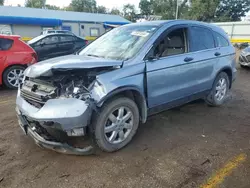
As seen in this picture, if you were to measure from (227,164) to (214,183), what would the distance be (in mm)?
501

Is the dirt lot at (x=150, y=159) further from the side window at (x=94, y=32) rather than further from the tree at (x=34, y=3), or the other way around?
the tree at (x=34, y=3)

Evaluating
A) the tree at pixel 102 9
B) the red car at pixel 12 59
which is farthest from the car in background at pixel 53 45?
the tree at pixel 102 9

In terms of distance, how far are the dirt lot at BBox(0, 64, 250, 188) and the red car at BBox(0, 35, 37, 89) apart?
272 centimetres

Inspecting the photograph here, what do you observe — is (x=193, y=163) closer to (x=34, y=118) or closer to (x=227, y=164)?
(x=227, y=164)

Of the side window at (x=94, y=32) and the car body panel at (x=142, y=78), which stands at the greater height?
the car body panel at (x=142, y=78)

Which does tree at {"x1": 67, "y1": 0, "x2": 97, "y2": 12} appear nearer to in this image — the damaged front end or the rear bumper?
the damaged front end

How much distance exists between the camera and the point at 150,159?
3.18 meters

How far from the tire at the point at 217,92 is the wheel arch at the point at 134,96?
2092 millimetres

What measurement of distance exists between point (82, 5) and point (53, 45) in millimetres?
62398

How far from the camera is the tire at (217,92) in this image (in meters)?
5.03

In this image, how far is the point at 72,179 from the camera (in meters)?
2.79

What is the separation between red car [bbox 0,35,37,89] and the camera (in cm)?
674

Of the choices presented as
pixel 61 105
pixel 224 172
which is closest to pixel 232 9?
pixel 224 172

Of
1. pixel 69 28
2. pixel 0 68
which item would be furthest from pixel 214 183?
pixel 69 28
